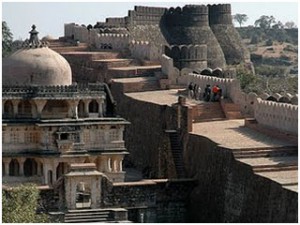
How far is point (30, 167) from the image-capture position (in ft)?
85.7

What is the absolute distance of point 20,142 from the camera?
2589 cm

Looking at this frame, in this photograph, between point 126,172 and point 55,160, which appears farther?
point 126,172

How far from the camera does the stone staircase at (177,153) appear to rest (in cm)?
2595

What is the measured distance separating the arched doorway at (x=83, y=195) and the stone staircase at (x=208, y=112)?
4.00 meters

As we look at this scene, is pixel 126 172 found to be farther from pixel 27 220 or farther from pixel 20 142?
pixel 27 220

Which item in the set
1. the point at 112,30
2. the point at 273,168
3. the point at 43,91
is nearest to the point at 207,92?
the point at 43,91

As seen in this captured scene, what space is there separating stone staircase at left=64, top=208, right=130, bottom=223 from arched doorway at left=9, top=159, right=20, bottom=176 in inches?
111

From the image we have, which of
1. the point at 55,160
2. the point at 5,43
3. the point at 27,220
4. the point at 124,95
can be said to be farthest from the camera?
the point at 5,43

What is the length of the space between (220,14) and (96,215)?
81.4 ft

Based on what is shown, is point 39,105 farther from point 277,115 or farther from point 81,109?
point 277,115

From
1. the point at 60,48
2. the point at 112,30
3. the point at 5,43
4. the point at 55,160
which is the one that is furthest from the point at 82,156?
the point at 5,43

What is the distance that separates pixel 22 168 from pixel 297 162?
6874mm

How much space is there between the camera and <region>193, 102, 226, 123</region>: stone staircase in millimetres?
27469

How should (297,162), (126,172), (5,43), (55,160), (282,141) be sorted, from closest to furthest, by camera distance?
(297,162)
(282,141)
(55,160)
(126,172)
(5,43)
